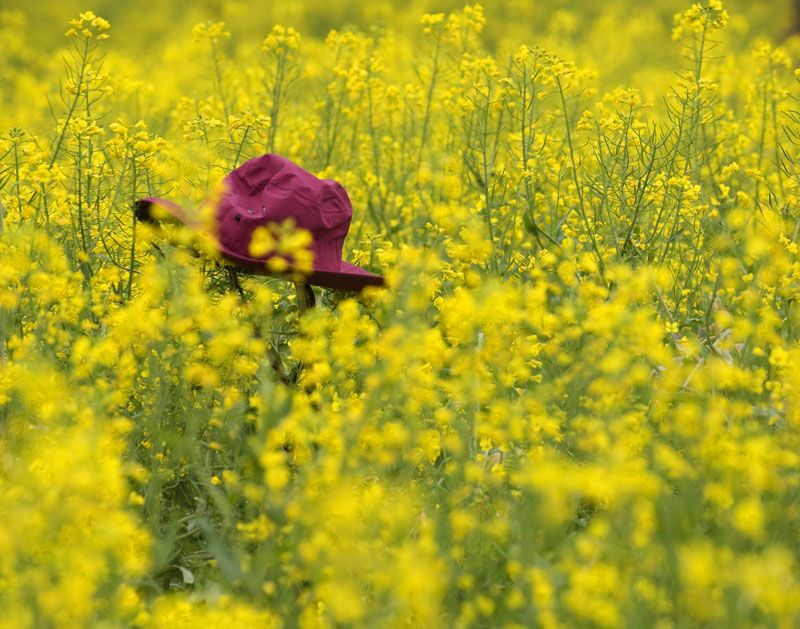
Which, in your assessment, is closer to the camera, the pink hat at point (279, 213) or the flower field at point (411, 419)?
the flower field at point (411, 419)

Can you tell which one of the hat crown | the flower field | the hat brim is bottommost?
the flower field

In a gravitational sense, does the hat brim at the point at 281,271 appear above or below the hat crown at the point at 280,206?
below

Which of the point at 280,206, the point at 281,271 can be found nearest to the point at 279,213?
the point at 280,206

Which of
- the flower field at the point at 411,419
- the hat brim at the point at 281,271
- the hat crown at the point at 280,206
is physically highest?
the hat crown at the point at 280,206

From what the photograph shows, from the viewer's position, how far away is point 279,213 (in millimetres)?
2713

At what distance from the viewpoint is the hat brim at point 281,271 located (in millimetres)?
2627

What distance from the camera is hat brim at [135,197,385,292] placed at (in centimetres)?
263

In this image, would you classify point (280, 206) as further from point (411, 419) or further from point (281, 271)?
point (411, 419)

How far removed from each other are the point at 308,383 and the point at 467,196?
7.41ft

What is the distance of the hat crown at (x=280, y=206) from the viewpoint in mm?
2693

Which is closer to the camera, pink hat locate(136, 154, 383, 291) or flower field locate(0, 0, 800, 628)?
flower field locate(0, 0, 800, 628)

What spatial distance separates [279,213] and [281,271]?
0.61 ft

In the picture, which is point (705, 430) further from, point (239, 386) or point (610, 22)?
point (610, 22)

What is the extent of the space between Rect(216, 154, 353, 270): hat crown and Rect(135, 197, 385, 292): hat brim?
0.05 metres
